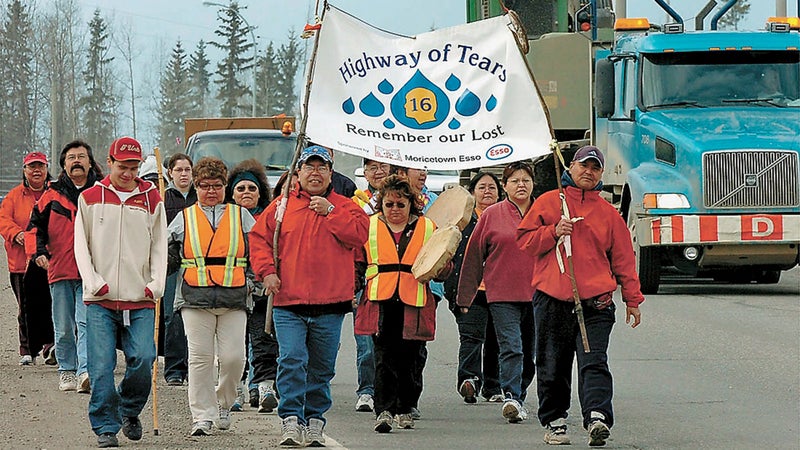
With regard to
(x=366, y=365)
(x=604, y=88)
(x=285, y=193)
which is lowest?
(x=366, y=365)

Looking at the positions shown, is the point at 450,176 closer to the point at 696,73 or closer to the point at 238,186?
the point at 696,73

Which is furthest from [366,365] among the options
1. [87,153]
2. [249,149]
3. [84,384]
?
[249,149]

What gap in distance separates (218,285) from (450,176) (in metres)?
19.8

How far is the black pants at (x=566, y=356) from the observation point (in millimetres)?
9070

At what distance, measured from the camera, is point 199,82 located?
127 meters

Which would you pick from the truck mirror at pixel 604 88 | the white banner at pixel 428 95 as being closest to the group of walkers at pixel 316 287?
the white banner at pixel 428 95

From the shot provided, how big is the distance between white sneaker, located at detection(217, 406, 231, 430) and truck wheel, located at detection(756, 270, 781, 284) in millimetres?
13835

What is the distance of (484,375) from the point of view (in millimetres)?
11391

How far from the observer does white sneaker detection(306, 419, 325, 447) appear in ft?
29.6

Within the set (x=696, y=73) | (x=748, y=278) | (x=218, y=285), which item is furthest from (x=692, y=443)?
(x=748, y=278)

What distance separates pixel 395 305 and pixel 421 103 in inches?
54.5

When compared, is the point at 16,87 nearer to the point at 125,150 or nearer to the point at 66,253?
the point at 66,253

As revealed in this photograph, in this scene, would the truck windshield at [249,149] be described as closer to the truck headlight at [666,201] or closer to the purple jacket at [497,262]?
the truck headlight at [666,201]

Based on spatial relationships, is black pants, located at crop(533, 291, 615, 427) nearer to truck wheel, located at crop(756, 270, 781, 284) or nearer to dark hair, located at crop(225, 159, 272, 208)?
dark hair, located at crop(225, 159, 272, 208)
